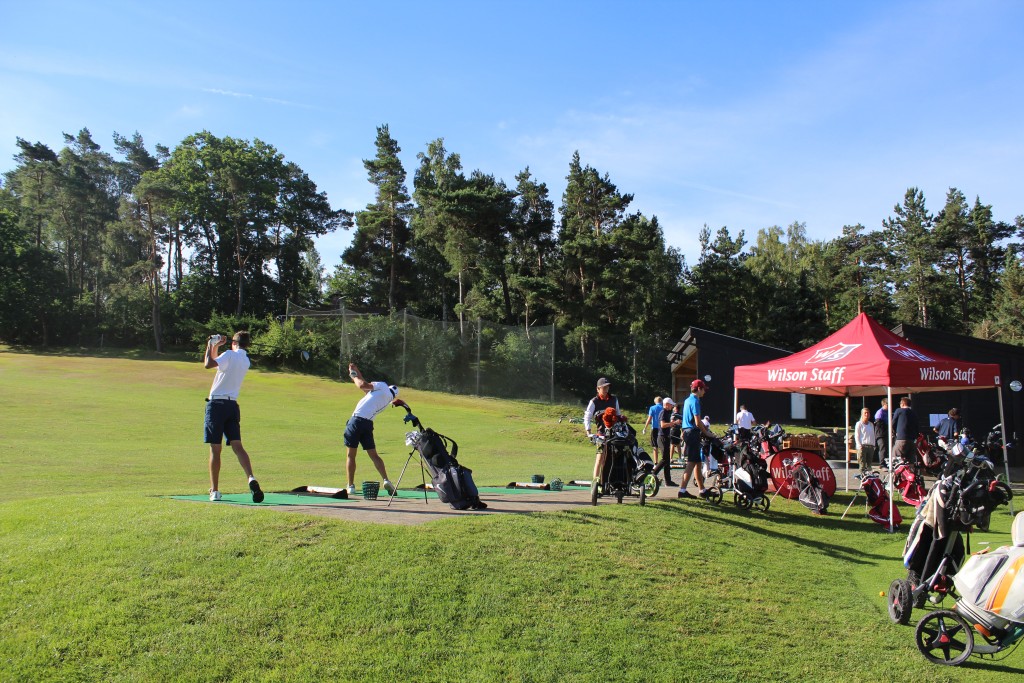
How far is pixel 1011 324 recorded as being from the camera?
38969mm

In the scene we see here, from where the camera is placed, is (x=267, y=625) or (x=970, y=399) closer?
(x=267, y=625)

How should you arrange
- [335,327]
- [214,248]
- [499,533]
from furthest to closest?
[214,248], [335,327], [499,533]

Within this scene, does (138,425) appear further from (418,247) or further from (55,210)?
(55,210)

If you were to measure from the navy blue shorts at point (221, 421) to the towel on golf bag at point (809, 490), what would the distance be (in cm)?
853

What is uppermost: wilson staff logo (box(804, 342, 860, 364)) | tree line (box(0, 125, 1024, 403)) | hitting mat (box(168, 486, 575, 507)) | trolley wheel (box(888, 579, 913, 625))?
tree line (box(0, 125, 1024, 403))

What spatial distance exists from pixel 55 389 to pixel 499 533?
93.5 ft

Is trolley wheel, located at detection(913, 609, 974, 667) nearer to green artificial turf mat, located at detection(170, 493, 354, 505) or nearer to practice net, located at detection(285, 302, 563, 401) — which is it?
green artificial turf mat, located at detection(170, 493, 354, 505)

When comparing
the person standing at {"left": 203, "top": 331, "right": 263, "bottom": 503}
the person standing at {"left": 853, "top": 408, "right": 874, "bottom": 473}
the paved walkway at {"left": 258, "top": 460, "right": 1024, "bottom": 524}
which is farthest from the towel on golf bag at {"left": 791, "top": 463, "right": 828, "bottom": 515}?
the person standing at {"left": 203, "top": 331, "right": 263, "bottom": 503}

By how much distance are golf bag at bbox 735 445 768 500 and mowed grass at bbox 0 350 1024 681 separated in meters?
0.89

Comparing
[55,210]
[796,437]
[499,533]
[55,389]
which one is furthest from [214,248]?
[499,533]

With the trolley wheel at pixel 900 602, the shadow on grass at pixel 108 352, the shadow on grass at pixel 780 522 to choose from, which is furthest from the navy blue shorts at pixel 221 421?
the shadow on grass at pixel 108 352

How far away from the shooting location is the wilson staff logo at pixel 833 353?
11.9 metres

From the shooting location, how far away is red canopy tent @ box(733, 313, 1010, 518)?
10.9 m

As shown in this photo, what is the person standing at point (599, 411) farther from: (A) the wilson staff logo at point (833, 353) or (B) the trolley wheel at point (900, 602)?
(A) the wilson staff logo at point (833, 353)
